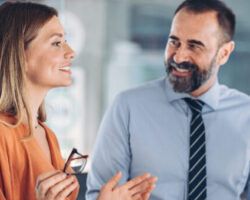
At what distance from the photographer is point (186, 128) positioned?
2.18 metres

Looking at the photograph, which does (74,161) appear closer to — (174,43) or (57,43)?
(57,43)

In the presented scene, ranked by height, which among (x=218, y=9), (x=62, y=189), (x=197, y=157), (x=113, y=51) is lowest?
(x=113, y=51)

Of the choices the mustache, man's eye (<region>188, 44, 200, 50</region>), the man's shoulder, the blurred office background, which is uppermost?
man's eye (<region>188, 44, 200, 50</region>)

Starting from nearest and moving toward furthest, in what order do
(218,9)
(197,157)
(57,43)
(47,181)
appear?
(47,181), (57,43), (197,157), (218,9)

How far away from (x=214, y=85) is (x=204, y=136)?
203 mm

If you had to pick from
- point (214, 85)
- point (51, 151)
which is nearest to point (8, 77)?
point (51, 151)

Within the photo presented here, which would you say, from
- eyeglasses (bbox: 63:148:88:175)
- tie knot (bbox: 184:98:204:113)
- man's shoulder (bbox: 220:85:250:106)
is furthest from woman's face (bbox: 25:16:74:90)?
man's shoulder (bbox: 220:85:250:106)

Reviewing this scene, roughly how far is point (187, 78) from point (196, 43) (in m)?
0.14

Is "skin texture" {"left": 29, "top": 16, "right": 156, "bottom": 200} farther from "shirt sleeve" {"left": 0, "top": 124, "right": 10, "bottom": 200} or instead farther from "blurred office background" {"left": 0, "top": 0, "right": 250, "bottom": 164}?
"blurred office background" {"left": 0, "top": 0, "right": 250, "bottom": 164}

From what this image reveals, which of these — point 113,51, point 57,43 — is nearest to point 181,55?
point 57,43

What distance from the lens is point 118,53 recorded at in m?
4.53

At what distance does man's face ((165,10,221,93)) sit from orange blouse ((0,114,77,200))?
638 mm

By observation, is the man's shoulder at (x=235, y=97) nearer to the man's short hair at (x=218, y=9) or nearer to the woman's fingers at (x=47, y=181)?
the man's short hair at (x=218, y=9)

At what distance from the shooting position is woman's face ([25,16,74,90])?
67.1 inches
